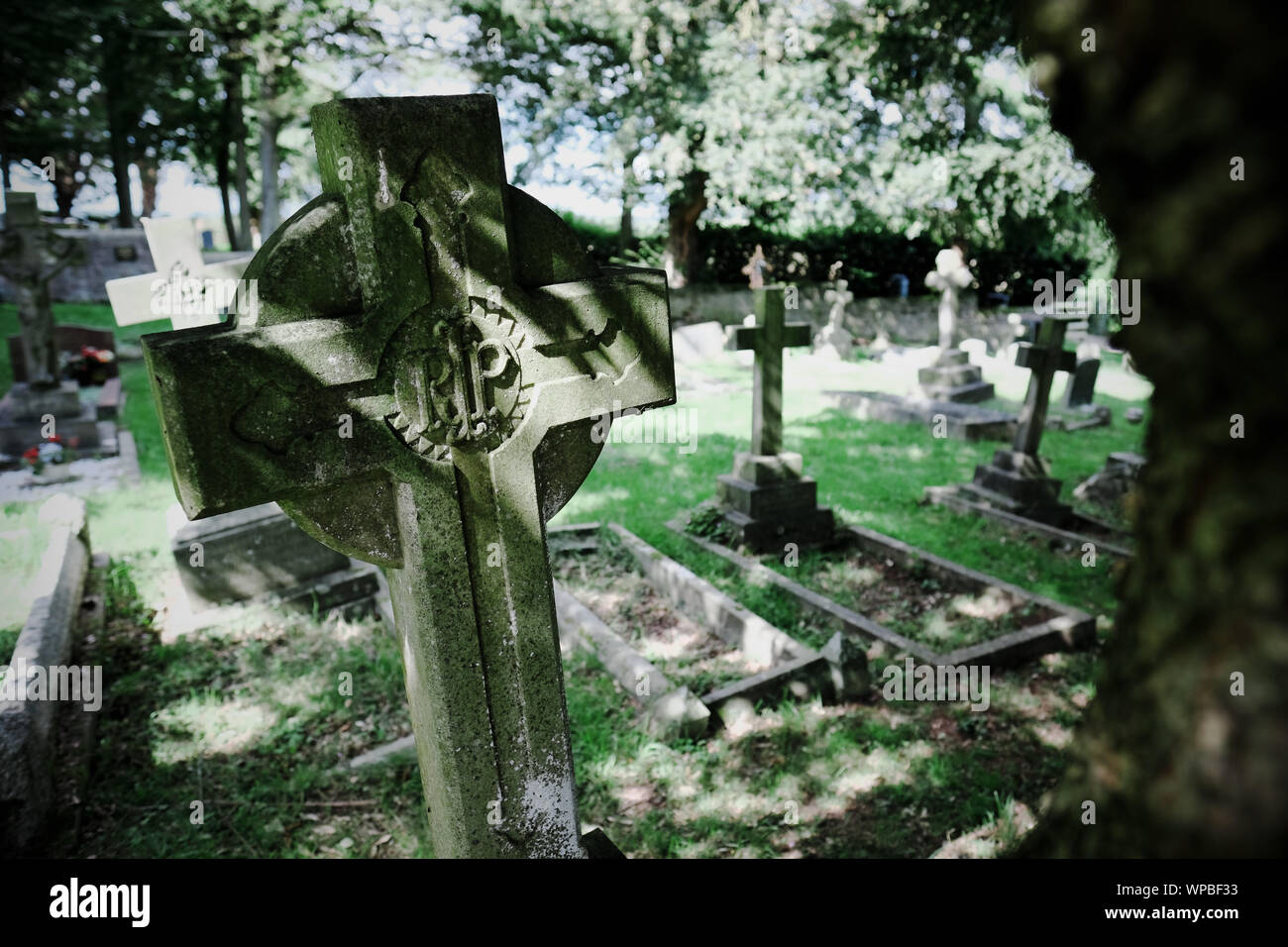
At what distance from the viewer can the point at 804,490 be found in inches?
257

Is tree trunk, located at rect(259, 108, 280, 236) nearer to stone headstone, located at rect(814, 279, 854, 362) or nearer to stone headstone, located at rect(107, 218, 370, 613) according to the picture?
stone headstone, located at rect(107, 218, 370, 613)

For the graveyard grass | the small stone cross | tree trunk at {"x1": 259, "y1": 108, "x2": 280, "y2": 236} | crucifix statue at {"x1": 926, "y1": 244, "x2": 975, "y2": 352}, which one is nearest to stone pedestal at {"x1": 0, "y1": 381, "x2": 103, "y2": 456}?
the graveyard grass

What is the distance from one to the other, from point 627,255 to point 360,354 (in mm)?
19238

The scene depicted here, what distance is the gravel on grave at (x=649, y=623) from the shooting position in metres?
4.59

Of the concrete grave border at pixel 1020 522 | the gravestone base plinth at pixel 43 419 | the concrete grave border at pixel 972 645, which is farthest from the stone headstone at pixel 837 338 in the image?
the gravestone base plinth at pixel 43 419

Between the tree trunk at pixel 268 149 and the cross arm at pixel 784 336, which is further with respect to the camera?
the tree trunk at pixel 268 149

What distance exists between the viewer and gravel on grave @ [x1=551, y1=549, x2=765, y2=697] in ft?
15.0

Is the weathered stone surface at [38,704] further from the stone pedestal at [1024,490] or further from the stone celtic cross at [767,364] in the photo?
the stone pedestal at [1024,490]

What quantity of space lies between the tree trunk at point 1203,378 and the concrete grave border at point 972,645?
393 centimetres

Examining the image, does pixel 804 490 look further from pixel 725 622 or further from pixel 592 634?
pixel 592 634

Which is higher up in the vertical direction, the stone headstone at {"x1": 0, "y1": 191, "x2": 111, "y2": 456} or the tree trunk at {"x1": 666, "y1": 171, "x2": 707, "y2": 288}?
the tree trunk at {"x1": 666, "y1": 171, "x2": 707, "y2": 288}

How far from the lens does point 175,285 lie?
4.80 metres

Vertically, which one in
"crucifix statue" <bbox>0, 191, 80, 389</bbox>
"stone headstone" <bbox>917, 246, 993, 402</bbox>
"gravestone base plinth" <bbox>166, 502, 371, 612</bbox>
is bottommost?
"gravestone base plinth" <bbox>166, 502, 371, 612</bbox>

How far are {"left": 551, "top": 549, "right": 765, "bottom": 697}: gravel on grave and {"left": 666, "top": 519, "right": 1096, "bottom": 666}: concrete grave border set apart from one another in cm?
71
